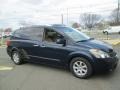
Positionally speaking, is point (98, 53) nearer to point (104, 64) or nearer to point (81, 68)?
point (104, 64)

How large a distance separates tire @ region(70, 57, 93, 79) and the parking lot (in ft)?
0.52

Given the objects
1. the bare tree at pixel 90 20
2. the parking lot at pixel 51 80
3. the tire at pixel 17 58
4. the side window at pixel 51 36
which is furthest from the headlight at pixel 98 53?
the bare tree at pixel 90 20

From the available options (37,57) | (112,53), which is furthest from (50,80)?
(112,53)

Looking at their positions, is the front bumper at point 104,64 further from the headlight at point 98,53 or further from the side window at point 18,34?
the side window at point 18,34

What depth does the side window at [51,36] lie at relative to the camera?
6.34 meters

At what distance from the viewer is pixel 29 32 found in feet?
24.1

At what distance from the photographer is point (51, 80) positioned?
18.6 ft

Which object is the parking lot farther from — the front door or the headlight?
the headlight

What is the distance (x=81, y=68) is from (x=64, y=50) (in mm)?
786

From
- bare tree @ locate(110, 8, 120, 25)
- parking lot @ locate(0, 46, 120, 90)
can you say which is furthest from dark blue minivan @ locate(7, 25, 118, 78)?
bare tree @ locate(110, 8, 120, 25)

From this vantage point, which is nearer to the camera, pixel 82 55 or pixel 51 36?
pixel 82 55

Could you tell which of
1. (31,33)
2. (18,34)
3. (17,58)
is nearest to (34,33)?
(31,33)

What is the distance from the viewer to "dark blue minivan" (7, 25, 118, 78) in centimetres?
555

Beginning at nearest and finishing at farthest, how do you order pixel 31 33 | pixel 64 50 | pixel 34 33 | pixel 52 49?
pixel 64 50, pixel 52 49, pixel 34 33, pixel 31 33
